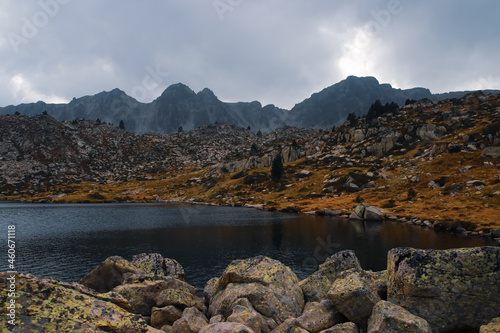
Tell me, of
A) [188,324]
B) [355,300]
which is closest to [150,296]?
[188,324]

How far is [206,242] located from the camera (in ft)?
180

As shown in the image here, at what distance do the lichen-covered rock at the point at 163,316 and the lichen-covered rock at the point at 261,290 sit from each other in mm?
2992

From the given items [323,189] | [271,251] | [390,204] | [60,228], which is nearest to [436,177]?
[390,204]

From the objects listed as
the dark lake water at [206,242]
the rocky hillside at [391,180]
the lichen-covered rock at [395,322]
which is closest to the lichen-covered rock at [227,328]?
the lichen-covered rock at [395,322]

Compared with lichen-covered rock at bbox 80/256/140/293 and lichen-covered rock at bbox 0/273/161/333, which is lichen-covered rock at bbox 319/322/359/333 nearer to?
lichen-covered rock at bbox 0/273/161/333

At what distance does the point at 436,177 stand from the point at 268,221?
6930cm

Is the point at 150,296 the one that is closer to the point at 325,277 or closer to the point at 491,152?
the point at 325,277

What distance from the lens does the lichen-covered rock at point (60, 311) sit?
10812 millimetres

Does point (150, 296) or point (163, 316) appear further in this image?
point (150, 296)

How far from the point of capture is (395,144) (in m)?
157

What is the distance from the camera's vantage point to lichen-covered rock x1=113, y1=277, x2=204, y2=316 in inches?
801

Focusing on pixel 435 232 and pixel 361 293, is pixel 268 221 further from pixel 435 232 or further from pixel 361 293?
pixel 361 293

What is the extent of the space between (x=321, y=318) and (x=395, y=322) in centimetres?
452

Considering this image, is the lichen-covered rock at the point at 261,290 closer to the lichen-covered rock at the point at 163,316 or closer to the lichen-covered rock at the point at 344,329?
the lichen-covered rock at the point at 163,316
